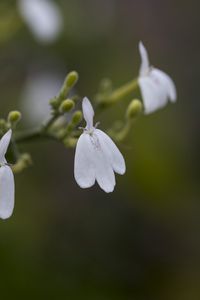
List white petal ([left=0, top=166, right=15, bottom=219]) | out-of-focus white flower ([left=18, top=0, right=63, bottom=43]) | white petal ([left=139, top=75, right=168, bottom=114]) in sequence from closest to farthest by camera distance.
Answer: white petal ([left=0, top=166, right=15, bottom=219]), white petal ([left=139, top=75, right=168, bottom=114]), out-of-focus white flower ([left=18, top=0, right=63, bottom=43])

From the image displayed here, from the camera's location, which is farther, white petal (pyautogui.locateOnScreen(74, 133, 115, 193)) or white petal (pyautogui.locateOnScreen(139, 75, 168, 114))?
white petal (pyautogui.locateOnScreen(139, 75, 168, 114))

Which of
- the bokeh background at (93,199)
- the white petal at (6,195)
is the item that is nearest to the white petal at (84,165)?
Result: the white petal at (6,195)

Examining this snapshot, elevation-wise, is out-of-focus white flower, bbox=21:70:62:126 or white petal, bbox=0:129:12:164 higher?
out-of-focus white flower, bbox=21:70:62:126

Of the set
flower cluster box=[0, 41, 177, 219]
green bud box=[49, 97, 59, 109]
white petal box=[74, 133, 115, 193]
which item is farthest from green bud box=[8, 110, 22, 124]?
white petal box=[74, 133, 115, 193]

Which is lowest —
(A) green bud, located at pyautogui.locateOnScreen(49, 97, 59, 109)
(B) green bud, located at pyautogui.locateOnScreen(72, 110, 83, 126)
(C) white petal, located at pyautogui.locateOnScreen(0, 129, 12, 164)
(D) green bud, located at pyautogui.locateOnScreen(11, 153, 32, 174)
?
(C) white petal, located at pyautogui.locateOnScreen(0, 129, 12, 164)

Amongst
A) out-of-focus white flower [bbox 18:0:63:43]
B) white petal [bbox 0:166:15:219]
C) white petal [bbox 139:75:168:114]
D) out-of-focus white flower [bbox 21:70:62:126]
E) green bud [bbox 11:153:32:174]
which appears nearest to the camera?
white petal [bbox 0:166:15:219]

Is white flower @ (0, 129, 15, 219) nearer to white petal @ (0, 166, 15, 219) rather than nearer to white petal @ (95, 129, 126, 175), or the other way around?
white petal @ (0, 166, 15, 219)
